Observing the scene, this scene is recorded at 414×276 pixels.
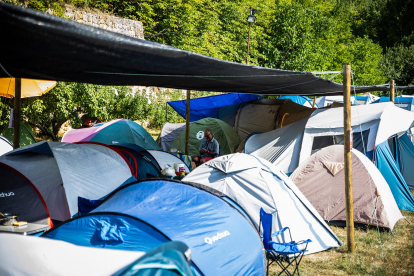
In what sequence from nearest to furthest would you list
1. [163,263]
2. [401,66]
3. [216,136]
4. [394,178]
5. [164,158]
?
[163,263], [394,178], [164,158], [216,136], [401,66]

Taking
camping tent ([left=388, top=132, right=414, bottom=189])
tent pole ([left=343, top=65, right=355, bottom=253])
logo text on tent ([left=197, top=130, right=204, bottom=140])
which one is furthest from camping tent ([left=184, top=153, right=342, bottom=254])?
logo text on tent ([left=197, top=130, right=204, bottom=140])

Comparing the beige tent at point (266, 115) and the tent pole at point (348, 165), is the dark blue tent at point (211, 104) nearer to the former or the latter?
the beige tent at point (266, 115)

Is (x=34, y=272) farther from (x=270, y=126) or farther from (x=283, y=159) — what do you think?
(x=270, y=126)

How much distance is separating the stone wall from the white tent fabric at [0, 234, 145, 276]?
11385 millimetres

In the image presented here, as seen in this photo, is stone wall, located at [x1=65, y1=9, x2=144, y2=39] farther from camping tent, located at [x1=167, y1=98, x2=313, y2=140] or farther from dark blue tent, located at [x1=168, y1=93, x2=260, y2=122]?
camping tent, located at [x1=167, y1=98, x2=313, y2=140]

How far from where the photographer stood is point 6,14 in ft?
6.30

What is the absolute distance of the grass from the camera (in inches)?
155

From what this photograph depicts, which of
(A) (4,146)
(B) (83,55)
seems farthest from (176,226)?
(A) (4,146)

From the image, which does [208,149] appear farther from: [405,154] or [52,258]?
[52,258]

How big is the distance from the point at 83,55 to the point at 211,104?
8.15 m

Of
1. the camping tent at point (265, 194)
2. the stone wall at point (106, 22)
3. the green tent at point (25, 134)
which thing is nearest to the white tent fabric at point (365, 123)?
the camping tent at point (265, 194)

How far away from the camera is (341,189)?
17.6ft

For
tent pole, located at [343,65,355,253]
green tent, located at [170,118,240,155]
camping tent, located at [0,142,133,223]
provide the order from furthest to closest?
green tent, located at [170,118,240,155] → tent pole, located at [343,65,355,253] → camping tent, located at [0,142,133,223]

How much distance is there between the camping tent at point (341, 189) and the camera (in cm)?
518
